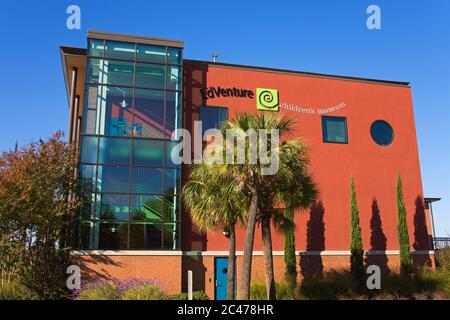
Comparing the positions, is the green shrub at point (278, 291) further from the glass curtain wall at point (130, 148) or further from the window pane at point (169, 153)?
the window pane at point (169, 153)

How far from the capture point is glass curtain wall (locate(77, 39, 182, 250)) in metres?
21.2

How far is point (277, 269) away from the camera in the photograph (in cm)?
2367

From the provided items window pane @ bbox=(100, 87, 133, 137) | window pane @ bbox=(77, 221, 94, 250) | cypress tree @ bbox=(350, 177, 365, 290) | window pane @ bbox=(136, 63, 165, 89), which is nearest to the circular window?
cypress tree @ bbox=(350, 177, 365, 290)

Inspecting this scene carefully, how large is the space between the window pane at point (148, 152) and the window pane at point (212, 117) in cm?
279

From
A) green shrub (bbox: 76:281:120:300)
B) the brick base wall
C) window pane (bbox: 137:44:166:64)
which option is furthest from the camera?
window pane (bbox: 137:44:166:64)

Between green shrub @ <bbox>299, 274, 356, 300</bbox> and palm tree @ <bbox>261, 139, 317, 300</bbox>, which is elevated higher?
palm tree @ <bbox>261, 139, 317, 300</bbox>

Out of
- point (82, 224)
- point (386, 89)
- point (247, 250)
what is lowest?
point (247, 250)

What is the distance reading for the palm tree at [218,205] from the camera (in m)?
17.2

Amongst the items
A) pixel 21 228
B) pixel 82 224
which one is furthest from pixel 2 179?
pixel 82 224

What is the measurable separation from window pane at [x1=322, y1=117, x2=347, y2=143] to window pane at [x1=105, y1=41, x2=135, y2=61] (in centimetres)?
1133

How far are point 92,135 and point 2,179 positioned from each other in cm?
447

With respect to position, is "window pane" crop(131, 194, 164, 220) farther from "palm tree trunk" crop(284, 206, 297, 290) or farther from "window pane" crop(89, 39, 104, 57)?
"window pane" crop(89, 39, 104, 57)

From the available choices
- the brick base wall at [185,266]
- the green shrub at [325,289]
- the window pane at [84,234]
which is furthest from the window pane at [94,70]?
the green shrub at [325,289]
